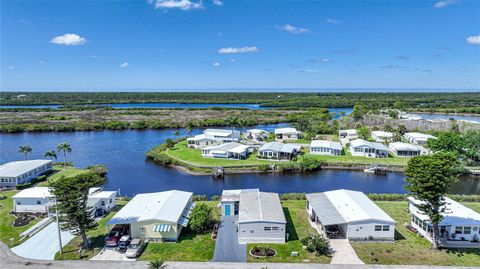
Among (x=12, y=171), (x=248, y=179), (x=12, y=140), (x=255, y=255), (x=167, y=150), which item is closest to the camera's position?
(x=255, y=255)

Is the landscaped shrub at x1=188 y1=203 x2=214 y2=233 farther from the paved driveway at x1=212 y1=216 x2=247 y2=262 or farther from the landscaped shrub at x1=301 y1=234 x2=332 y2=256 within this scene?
the landscaped shrub at x1=301 y1=234 x2=332 y2=256

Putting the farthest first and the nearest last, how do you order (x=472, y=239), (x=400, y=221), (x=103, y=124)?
(x=103, y=124) < (x=400, y=221) < (x=472, y=239)

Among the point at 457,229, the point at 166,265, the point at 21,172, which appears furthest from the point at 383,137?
the point at 21,172

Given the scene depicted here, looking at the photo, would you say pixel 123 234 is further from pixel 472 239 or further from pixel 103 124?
pixel 103 124

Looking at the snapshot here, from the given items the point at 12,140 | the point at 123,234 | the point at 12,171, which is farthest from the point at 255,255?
the point at 12,140

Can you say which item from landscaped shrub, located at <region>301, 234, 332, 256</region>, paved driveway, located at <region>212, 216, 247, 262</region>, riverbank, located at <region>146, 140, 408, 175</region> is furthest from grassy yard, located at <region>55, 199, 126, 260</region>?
riverbank, located at <region>146, 140, 408, 175</region>

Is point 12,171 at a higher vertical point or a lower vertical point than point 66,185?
lower

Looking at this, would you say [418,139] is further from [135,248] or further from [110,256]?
[110,256]
